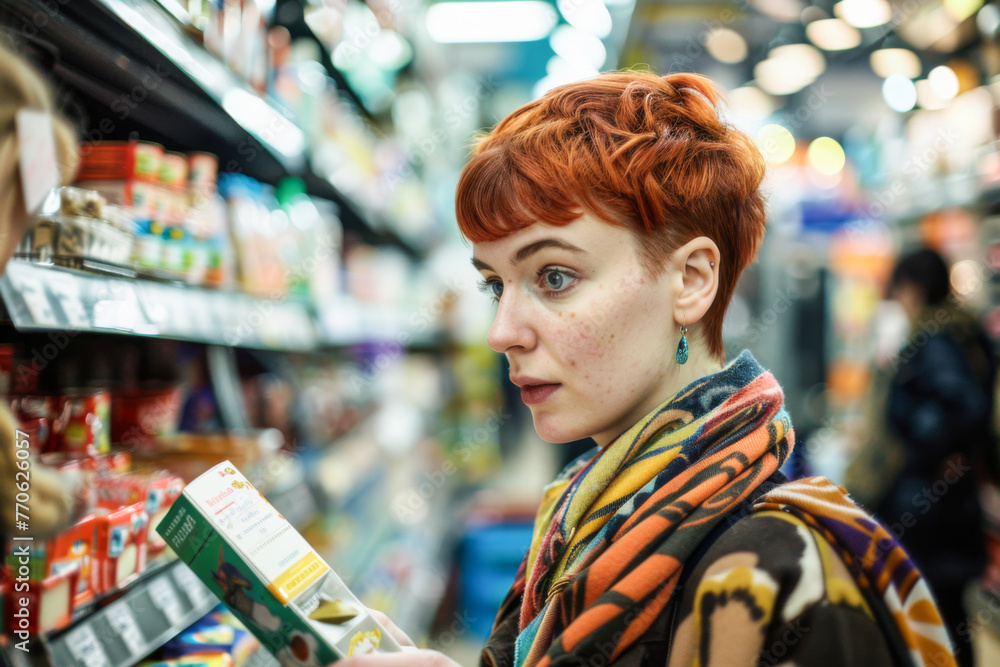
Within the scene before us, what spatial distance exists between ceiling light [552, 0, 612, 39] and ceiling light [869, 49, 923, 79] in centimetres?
264

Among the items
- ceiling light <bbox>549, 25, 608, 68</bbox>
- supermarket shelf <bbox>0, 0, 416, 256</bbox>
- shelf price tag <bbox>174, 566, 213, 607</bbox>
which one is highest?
ceiling light <bbox>549, 25, 608, 68</bbox>

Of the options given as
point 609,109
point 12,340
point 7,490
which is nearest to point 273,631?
point 7,490

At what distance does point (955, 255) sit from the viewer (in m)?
4.24

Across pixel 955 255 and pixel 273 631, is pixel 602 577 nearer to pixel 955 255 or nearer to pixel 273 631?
pixel 273 631

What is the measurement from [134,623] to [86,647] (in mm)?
101

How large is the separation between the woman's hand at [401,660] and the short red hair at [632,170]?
0.60 meters

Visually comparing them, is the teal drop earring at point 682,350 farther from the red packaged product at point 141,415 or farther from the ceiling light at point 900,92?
the ceiling light at point 900,92

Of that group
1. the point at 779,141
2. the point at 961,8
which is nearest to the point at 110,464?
the point at 961,8

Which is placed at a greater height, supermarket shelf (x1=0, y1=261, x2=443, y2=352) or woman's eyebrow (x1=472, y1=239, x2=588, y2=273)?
woman's eyebrow (x1=472, y1=239, x2=588, y2=273)

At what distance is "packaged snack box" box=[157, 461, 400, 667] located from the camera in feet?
2.61

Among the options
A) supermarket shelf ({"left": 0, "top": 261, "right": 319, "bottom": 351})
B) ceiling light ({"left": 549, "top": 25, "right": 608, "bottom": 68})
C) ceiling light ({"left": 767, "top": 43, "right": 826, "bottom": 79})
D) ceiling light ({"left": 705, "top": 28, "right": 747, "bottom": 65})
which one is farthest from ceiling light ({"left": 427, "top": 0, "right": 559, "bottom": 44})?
supermarket shelf ({"left": 0, "top": 261, "right": 319, "bottom": 351})

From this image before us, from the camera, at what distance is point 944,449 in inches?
110

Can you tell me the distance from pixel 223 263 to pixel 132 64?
50cm

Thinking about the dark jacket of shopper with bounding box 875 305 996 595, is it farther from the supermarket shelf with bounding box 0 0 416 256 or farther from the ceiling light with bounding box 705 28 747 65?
the ceiling light with bounding box 705 28 747 65
